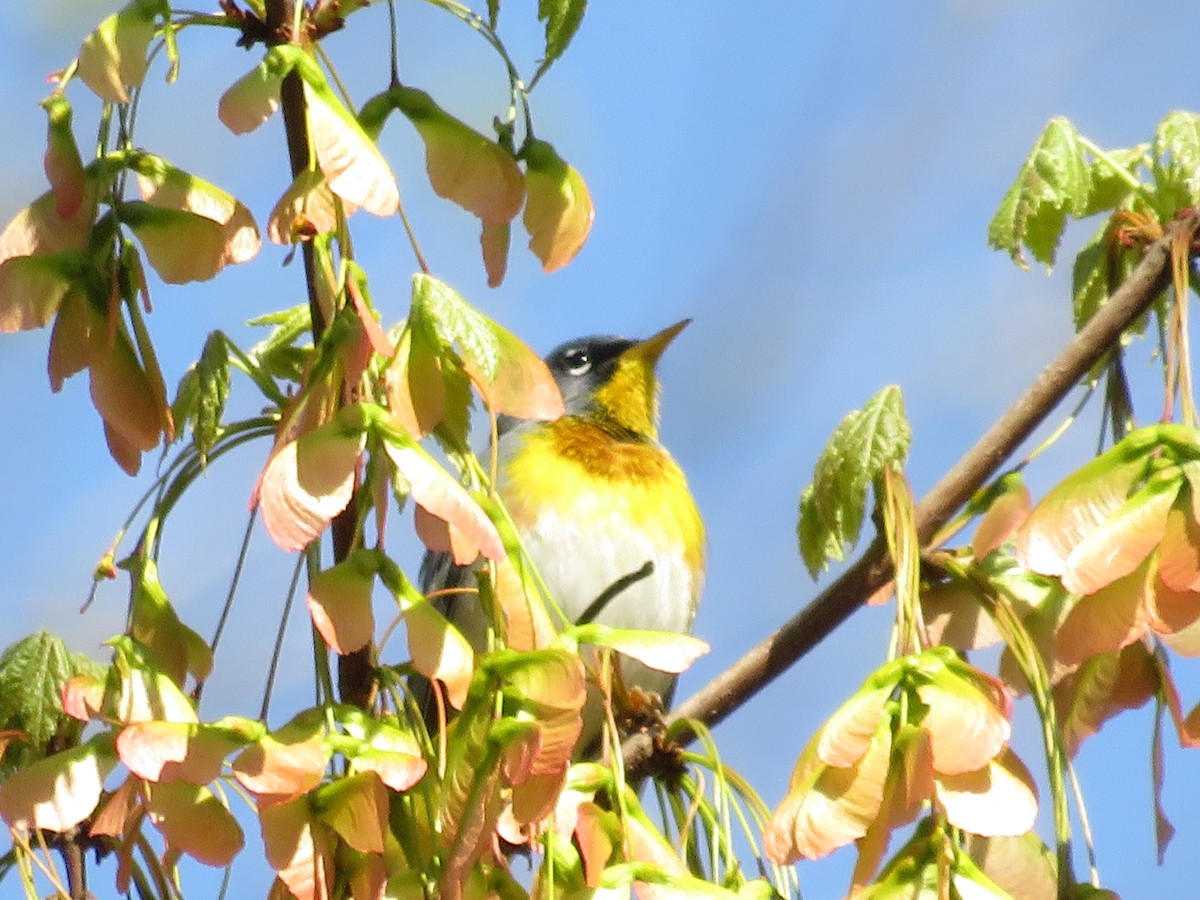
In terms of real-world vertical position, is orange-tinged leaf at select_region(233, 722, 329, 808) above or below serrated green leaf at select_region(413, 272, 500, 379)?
below

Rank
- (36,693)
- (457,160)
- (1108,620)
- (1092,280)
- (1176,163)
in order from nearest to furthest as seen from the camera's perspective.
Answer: (1108,620) → (457,160) → (1176,163) → (1092,280) → (36,693)

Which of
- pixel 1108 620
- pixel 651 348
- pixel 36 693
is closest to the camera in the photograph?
pixel 1108 620

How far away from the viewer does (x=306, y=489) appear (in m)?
1.56

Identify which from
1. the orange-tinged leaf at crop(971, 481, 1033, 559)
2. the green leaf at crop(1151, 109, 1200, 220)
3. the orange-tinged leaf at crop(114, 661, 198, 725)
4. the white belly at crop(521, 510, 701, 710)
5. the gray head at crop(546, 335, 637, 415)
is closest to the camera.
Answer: the orange-tinged leaf at crop(114, 661, 198, 725)

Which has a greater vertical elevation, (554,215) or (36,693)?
(554,215)

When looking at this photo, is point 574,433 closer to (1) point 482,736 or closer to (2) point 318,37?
(2) point 318,37

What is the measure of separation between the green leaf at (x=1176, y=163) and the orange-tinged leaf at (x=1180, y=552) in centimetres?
63

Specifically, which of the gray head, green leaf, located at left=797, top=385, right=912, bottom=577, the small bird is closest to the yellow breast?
the small bird

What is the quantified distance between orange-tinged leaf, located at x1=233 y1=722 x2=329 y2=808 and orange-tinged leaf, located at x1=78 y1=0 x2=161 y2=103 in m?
0.61

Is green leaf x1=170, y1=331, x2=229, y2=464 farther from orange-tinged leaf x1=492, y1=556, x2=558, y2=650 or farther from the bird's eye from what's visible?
the bird's eye

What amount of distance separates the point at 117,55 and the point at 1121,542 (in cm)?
101

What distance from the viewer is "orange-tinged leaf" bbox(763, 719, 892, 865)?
156cm

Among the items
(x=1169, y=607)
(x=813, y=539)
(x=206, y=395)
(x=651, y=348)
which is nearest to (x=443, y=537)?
(x=206, y=395)

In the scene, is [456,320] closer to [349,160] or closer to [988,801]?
[349,160]
